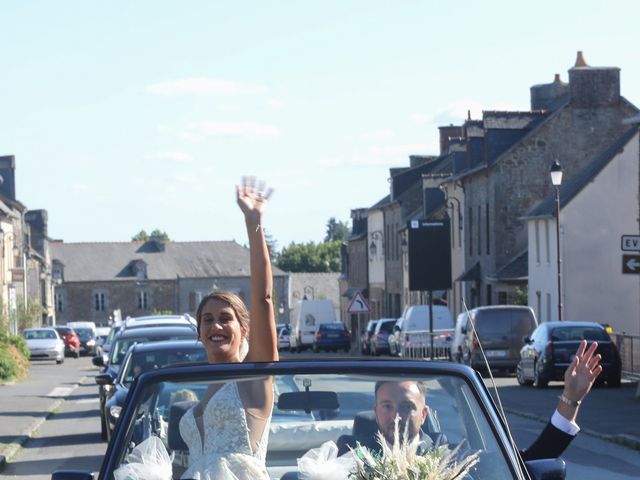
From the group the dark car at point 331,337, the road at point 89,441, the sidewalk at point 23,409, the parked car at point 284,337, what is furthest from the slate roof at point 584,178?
the parked car at point 284,337

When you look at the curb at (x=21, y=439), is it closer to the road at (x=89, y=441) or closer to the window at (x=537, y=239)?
the road at (x=89, y=441)

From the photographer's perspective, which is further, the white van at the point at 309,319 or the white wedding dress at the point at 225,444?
A: the white van at the point at 309,319

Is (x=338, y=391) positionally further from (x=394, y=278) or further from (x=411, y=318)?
(x=394, y=278)

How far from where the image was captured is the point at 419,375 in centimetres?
481

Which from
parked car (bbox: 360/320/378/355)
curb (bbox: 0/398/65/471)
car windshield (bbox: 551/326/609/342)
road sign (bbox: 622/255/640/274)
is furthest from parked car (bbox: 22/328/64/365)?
road sign (bbox: 622/255/640/274)

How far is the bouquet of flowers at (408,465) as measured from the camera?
4.09 metres

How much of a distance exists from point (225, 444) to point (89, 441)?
47.9 ft

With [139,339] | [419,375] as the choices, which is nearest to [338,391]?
[419,375]

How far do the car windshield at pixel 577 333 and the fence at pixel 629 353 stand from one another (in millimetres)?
1364

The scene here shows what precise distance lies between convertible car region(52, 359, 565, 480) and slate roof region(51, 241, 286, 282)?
389ft

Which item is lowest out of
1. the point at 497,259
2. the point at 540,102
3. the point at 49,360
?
the point at 49,360

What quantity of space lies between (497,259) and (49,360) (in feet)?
65.2

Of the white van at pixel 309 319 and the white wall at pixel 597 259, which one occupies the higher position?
the white wall at pixel 597 259

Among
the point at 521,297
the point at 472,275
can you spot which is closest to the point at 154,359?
the point at 521,297
